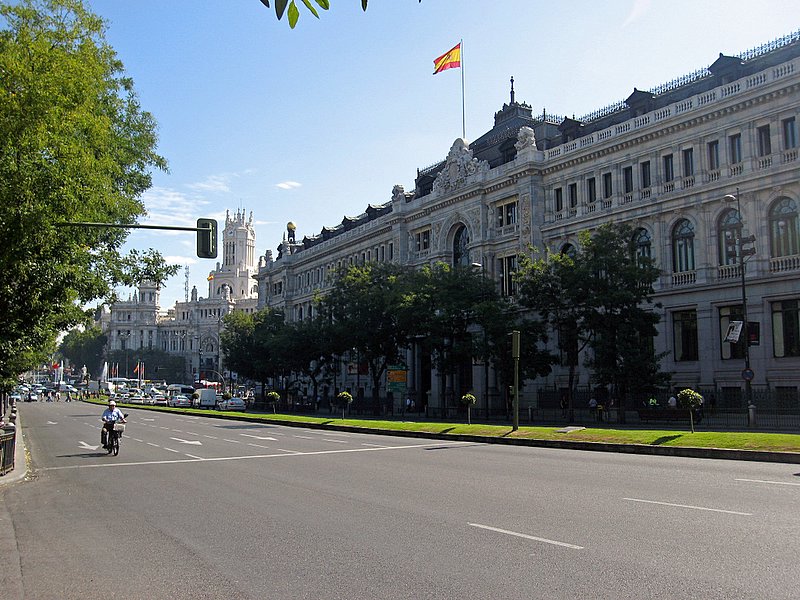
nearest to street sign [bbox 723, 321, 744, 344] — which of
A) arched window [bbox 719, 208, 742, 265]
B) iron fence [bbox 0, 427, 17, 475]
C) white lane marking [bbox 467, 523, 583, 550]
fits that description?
arched window [bbox 719, 208, 742, 265]

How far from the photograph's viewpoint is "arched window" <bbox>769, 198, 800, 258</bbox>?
37.8m

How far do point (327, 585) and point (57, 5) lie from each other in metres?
22.1

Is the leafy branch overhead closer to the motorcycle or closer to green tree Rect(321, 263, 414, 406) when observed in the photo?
the motorcycle

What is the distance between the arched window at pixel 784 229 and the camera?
37.8m

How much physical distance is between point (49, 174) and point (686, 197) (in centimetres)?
3609

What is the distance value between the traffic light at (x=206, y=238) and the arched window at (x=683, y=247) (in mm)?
32699

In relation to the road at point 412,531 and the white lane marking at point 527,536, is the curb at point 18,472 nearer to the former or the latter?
the road at point 412,531

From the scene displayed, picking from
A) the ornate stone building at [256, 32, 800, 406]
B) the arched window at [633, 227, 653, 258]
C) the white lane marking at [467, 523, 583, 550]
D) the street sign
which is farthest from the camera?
the arched window at [633, 227, 653, 258]

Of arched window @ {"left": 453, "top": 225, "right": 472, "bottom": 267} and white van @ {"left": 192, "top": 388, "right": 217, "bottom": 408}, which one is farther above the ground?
arched window @ {"left": 453, "top": 225, "right": 472, "bottom": 267}

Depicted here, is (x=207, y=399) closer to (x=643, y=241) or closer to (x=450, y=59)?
(x=450, y=59)

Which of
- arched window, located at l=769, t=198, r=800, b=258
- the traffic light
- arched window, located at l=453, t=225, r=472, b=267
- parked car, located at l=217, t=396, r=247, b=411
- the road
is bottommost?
parked car, located at l=217, t=396, r=247, b=411

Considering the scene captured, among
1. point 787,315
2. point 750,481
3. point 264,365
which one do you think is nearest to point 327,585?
point 750,481

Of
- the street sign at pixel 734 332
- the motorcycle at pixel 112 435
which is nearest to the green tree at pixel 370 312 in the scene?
the street sign at pixel 734 332

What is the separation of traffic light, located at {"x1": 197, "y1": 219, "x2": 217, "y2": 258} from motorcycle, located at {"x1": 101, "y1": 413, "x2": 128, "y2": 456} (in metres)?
8.31
